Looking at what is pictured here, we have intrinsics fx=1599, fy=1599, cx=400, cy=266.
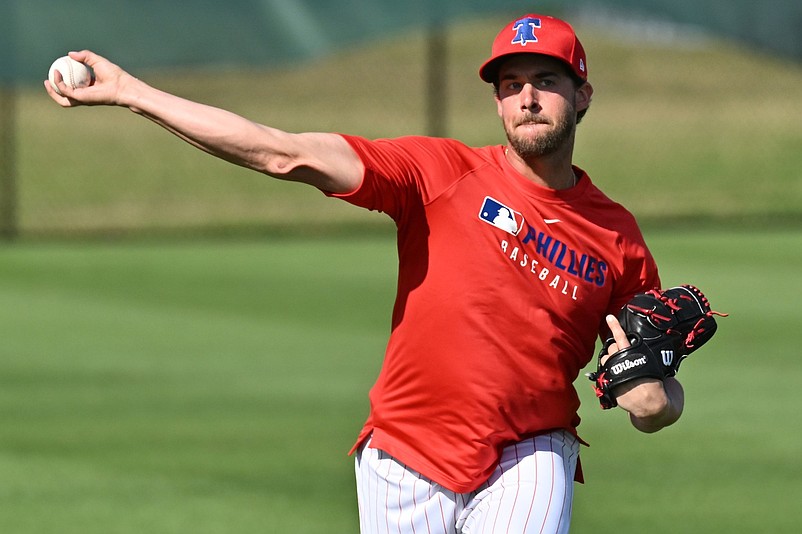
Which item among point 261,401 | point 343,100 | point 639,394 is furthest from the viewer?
point 343,100

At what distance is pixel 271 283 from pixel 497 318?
36.5 ft

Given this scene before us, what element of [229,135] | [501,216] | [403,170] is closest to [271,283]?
[501,216]

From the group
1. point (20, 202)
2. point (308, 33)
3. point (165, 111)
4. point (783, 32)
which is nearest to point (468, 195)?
point (165, 111)

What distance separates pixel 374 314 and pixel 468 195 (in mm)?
9299

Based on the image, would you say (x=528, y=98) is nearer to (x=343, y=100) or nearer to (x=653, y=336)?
(x=653, y=336)

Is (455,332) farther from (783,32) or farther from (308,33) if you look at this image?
(783,32)

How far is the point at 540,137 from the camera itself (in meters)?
5.53

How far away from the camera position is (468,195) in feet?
18.1

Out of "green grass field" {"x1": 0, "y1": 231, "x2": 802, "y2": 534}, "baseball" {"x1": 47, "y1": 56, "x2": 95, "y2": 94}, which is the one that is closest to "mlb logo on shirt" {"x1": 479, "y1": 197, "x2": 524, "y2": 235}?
"baseball" {"x1": 47, "y1": 56, "x2": 95, "y2": 94}

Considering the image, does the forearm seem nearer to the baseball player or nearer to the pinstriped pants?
the baseball player

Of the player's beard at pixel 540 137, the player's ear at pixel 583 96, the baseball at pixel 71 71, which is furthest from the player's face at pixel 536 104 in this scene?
the baseball at pixel 71 71

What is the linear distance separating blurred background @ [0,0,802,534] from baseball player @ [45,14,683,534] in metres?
3.09

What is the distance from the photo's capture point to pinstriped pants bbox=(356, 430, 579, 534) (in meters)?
5.46

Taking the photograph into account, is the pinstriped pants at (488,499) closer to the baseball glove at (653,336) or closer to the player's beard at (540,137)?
the baseball glove at (653,336)
